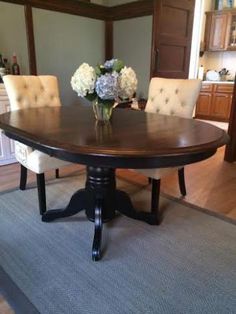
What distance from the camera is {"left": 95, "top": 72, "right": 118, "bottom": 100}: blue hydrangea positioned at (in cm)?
143

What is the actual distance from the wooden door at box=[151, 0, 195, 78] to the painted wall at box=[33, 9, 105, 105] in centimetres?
105

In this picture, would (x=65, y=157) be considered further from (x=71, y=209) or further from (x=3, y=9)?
(x=3, y=9)

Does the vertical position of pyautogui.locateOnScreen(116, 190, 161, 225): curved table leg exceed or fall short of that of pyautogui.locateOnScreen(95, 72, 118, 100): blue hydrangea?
it falls short

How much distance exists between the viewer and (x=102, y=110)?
1.64m

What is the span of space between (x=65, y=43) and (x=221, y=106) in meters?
3.38

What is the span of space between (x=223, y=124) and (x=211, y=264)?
4.36m

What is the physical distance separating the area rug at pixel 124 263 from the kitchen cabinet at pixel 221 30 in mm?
4648

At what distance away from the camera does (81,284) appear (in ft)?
4.40

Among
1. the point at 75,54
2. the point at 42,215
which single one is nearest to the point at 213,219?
the point at 42,215

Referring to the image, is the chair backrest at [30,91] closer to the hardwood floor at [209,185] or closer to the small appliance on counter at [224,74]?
the hardwood floor at [209,185]

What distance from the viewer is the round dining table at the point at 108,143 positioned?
1080 mm

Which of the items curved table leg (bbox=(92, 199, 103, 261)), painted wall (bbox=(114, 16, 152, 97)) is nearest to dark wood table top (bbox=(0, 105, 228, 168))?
curved table leg (bbox=(92, 199, 103, 261))

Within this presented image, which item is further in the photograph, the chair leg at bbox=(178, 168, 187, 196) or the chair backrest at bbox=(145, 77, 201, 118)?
the chair leg at bbox=(178, 168, 187, 196)

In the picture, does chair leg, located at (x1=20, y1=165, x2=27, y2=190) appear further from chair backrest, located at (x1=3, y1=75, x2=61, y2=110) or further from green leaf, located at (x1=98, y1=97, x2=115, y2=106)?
green leaf, located at (x1=98, y1=97, x2=115, y2=106)
